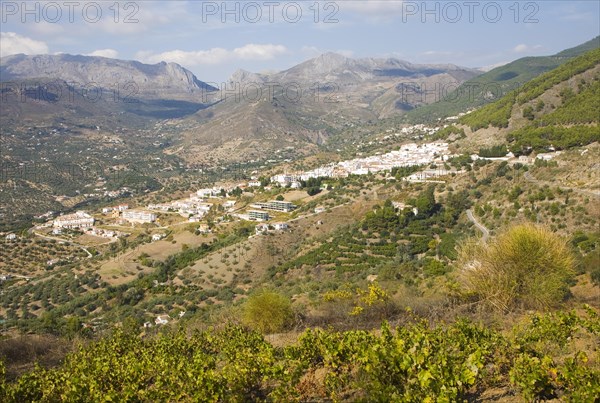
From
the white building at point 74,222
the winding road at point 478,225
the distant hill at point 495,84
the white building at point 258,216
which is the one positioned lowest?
the white building at point 74,222

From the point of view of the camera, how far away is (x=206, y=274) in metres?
32.6

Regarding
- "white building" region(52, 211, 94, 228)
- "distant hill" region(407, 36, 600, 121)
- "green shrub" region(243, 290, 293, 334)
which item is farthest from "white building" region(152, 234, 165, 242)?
"distant hill" region(407, 36, 600, 121)

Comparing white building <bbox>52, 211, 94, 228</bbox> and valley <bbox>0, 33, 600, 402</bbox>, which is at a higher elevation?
valley <bbox>0, 33, 600, 402</bbox>

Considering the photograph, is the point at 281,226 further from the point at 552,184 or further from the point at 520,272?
the point at 520,272

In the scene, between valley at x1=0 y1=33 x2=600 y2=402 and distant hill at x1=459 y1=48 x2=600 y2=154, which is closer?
valley at x1=0 y1=33 x2=600 y2=402

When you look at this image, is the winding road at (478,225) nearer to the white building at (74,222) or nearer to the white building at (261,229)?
the white building at (261,229)

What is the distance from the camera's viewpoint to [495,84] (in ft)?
403

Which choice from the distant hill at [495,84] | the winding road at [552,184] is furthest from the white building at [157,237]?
the distant hill at [495,84]

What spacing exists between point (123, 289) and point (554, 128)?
136ft

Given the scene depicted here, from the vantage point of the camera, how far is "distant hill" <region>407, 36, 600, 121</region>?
112 m

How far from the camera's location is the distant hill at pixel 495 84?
112 metres

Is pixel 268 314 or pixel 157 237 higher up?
pixel 268 314

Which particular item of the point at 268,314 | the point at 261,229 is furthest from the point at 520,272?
the point at 261,229

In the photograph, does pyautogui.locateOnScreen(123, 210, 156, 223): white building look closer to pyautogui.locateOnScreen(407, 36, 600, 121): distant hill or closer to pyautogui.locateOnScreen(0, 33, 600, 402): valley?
pyautogui.locateOnScreen(0, 33, 600, 402): valley
